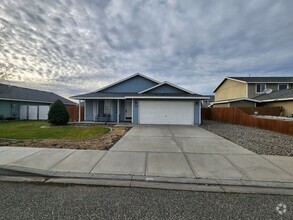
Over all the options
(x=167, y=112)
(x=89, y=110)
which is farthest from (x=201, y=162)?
(x=89, y=110)

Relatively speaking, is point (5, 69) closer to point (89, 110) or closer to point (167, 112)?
point (89, 110)

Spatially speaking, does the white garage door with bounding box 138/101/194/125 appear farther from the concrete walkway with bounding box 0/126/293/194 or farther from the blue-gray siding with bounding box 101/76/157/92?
the concrete walkway with bounding box 0/126/293/194

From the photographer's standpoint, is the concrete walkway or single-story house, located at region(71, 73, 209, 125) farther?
single-story house, located at region(71, 73, 209, 125)

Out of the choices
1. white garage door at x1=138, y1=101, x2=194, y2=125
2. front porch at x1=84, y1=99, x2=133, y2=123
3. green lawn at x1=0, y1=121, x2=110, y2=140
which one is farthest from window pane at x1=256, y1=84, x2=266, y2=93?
green lawn at x1=0, y1=121, x2=110, y2=140

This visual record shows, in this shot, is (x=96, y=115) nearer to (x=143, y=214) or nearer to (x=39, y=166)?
(x=39, y=166)

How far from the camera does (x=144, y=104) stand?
1666 cm

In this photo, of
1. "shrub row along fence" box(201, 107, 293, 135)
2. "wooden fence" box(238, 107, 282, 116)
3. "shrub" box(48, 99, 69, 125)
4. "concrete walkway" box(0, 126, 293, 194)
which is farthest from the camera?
"wooden fence" box(238, 107, 282, 116)

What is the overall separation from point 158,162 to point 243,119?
14.6m

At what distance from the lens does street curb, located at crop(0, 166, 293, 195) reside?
402 centimetres

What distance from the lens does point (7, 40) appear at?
40.5 ft

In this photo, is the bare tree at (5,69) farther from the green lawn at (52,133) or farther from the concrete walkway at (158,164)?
the concrete walkway at (158,164)

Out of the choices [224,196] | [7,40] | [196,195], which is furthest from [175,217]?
[7,40]

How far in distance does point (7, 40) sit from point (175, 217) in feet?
49.1

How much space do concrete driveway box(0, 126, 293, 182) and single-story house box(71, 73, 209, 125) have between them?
9.24 metres
